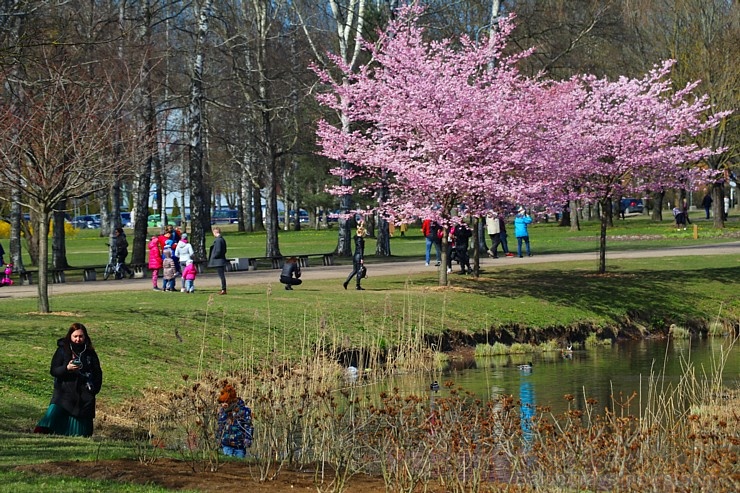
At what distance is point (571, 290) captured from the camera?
31.5 m

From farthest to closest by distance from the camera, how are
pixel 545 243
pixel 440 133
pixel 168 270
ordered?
pixel 545 243
pixel 440 133
pixel 168 270

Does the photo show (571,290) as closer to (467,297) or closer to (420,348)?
(467,297)

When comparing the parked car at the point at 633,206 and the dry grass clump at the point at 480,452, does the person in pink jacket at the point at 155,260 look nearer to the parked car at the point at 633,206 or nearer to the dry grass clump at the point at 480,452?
the dry grass clump at the point at 480,452

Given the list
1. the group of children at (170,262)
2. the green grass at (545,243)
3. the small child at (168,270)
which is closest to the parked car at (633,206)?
the green grass at (545,243)

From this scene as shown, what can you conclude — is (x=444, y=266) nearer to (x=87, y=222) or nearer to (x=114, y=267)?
(x=114, y=267)

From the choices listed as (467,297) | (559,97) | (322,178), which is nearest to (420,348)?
(467,297)

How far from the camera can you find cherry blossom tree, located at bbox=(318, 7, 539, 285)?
28734 mm

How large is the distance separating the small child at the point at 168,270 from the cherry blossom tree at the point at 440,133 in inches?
199

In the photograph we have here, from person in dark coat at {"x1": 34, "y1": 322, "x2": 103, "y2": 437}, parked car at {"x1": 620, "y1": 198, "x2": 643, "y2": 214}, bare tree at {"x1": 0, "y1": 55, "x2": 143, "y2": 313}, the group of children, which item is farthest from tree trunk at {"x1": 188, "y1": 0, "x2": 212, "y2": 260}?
parked car at {"x1": 620, "y1": 198, "x2": 643, "y2": 214}

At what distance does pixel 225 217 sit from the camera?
4732 inches

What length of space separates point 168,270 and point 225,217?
304 ft

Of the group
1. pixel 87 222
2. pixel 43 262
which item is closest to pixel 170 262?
pixel 43 262

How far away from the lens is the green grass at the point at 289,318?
1692 centimetres

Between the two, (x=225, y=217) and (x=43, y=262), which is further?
(x=225, y=217)
